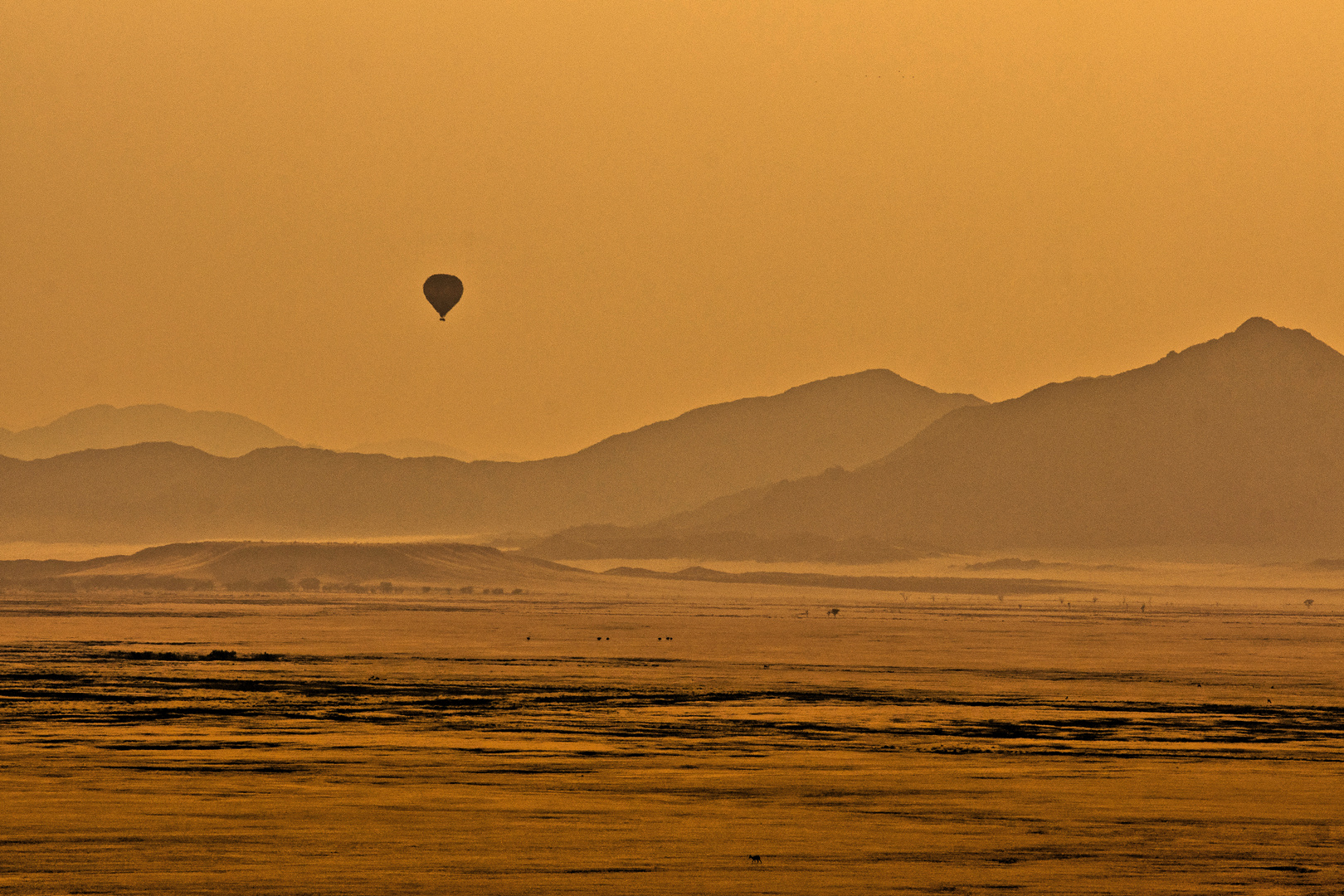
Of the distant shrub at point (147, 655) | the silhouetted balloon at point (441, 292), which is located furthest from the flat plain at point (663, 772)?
the silhouetted balloon at point (441, 292)

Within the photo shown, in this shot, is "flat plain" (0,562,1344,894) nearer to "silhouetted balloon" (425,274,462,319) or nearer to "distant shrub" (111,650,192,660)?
"distant shrub" (111,650,192,660)

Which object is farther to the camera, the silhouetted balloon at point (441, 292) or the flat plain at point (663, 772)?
the silhouetted balloon at point (441, 292)

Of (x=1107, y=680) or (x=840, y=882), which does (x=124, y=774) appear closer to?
(x=840, y=882)

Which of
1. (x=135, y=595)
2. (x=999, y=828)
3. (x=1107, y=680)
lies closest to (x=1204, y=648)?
(x=1107, y=680)

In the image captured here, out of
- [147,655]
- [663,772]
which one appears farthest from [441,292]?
[663,772]

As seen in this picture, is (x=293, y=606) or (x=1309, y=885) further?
(x=293, y=606)

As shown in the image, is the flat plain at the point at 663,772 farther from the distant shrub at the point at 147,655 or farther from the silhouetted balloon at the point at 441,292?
the silhouetted balloon at the point at 441,292

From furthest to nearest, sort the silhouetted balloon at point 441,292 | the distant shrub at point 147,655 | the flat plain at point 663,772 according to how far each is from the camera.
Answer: the silhouetted balloon at point 441,292 → the distant shrub at point 147,655 → the flat plain at point 663,772
